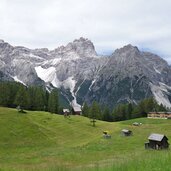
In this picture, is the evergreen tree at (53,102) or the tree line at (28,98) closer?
the tree line at (28,98)

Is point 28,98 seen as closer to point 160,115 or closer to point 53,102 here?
point 53,102

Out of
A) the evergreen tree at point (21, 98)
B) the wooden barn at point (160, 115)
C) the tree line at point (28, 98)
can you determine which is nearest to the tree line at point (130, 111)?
the wooden barn at point (160, 115)

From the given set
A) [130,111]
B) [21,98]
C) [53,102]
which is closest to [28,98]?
[21,98]

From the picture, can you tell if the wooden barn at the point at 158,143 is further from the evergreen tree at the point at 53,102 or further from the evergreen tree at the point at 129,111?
the evergreen tree at the point at 129,111

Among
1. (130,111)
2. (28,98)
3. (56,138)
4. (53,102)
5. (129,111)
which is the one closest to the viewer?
(56,138)

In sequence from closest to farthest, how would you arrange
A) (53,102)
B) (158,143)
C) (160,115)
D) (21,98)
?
(158,143) → (21,98) → (53,102) → (160,115)

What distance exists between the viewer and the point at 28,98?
15350 cm

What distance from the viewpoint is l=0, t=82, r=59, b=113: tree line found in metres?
149

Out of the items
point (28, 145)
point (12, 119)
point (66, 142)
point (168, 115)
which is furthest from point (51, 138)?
point (168, 115)

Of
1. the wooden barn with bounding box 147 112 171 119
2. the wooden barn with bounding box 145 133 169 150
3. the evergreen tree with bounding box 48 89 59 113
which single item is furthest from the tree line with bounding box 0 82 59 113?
the wooden barn with bounding box 145 133 169 150

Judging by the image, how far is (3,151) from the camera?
8319 centimetres

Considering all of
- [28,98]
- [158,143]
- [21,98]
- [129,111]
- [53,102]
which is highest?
[28,98]

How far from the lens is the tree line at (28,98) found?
14875 centimetres

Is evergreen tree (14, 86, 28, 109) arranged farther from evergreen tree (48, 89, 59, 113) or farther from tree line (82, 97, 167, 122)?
tree line (82, 97, 167, 122)
